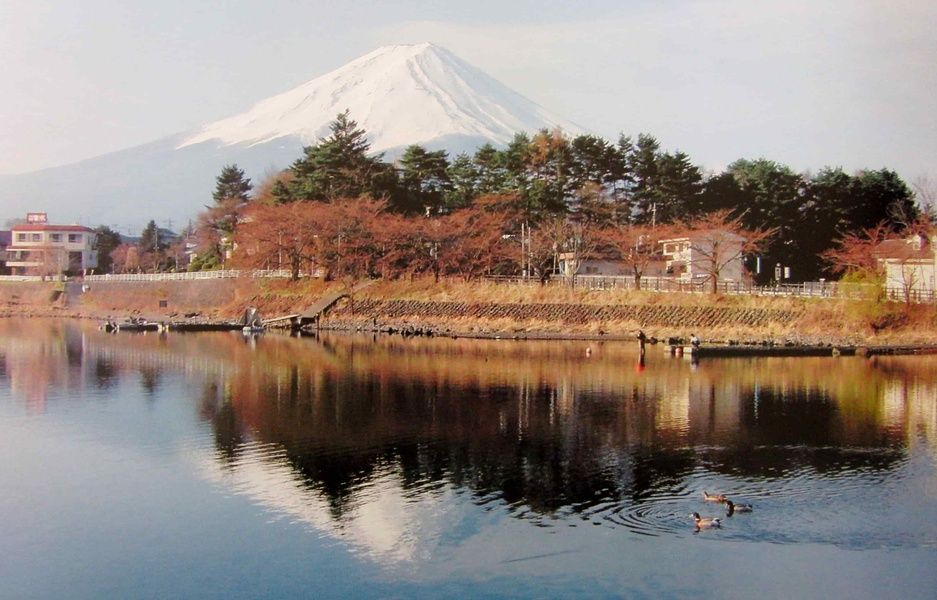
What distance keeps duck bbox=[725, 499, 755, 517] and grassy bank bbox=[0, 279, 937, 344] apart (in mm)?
17700

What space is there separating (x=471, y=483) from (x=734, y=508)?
135 inches

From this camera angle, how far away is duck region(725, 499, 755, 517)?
1149 cm

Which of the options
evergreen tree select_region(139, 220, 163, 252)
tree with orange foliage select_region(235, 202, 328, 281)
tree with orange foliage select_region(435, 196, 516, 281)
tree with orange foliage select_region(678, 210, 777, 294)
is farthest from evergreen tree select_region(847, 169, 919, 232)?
evergreen tree select_region(139, 220, 163, 252)

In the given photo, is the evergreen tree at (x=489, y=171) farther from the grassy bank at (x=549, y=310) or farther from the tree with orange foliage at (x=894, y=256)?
the tree with orange foliage at (x=894, y=256)

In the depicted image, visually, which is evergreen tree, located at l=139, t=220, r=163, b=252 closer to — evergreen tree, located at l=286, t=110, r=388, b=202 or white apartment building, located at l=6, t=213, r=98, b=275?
white apartment building, located at l=6, t=213, r=98, b=275

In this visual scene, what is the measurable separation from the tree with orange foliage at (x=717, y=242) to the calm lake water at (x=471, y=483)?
9.83m

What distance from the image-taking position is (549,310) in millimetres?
34281

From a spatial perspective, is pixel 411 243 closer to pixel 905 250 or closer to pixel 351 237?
pixel 351 237

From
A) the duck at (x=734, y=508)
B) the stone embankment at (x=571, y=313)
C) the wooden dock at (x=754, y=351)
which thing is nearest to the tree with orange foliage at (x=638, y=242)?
the stone embankment at (x=571, y=313)

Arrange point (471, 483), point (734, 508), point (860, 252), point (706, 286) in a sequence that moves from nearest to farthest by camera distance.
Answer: point (734, 508) → point (471, 483) → point (860, 252) → point (706, 286)

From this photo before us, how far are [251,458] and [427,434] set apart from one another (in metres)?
3.08

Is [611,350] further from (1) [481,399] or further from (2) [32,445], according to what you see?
(2) [32,445]

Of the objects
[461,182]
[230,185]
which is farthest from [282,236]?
[230,185]

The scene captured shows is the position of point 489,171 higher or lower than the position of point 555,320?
higher
